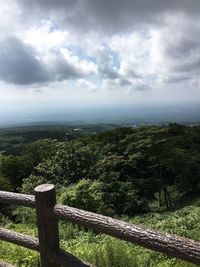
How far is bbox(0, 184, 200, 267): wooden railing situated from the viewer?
2672 mm

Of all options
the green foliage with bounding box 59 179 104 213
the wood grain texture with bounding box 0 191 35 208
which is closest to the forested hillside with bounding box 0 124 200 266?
the green foliage with bounding box 59 179 104 213

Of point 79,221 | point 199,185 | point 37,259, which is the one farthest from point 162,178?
point 79,221

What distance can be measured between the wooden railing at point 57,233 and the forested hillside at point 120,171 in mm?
14247

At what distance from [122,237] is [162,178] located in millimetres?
33704

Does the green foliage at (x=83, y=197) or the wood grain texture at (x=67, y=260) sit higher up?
the wood grain texture at (x=67, y=260)

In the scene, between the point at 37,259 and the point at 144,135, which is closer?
the point at 37,259

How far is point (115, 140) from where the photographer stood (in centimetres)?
3622

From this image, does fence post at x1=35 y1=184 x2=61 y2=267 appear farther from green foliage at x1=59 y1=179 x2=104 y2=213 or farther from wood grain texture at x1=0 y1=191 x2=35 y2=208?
green foliage at x1=59 y1=179 x2=104 y2=213

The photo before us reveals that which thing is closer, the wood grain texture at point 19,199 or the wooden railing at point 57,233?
the wooden railing at point 57,233

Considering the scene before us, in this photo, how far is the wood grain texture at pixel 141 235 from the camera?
260cm

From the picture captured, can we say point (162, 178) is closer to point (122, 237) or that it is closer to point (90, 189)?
point (90, 189)

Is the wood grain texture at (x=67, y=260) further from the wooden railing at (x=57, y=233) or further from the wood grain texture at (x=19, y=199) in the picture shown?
the wood grain texture at (x=19, y=199)

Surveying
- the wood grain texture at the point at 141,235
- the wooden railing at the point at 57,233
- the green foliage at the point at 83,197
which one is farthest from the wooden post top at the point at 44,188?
the green foliage at the point at 83,197

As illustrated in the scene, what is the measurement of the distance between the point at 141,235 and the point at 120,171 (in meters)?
28.7
